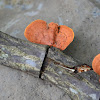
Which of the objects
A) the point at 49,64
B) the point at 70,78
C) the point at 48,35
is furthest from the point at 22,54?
the point at 70,78

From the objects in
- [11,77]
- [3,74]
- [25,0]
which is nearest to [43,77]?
[11,77]

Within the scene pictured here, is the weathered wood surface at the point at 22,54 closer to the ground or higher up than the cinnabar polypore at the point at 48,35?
closer to the ground

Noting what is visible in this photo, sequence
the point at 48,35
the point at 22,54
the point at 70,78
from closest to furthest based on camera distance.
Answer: the point at 70,78 < the point at 22,54 < the point at 48,35

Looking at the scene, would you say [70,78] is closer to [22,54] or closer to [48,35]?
[22,54]

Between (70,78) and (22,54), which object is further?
(22,54)

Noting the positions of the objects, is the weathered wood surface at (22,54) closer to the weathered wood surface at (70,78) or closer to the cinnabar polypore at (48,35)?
the weathered wood surface at (70,78)

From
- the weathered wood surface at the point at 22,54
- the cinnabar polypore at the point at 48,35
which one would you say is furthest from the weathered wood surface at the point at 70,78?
the cinnabar polypore at the point at 48,35

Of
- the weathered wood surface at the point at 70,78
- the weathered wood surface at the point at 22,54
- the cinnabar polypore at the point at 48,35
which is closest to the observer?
the weathered wood surface at the point at 70,78

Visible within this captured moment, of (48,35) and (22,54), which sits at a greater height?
(48,35)
